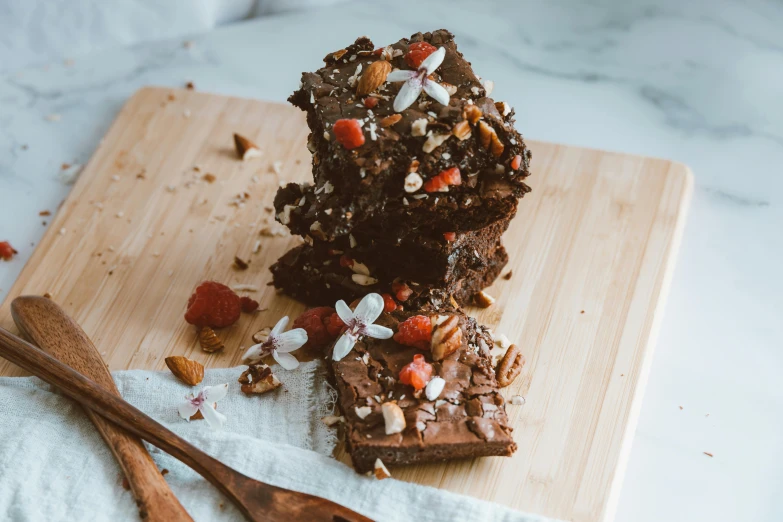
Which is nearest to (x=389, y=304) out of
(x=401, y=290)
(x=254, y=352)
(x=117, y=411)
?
(x=401, y=290)

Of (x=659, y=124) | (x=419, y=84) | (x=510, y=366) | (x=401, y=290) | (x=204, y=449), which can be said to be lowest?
(x=659, y=124)

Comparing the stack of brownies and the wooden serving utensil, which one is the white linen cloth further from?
the stack of brownies

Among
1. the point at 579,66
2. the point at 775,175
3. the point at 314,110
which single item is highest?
the point at 314,110

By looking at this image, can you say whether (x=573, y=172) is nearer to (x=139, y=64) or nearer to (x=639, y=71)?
(x=639, y=71)

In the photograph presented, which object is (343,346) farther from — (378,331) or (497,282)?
(497,282)

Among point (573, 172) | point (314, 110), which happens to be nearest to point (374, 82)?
point (314, 110)

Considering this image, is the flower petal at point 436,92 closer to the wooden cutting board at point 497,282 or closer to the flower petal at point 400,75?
the flower petal at point 400,75
